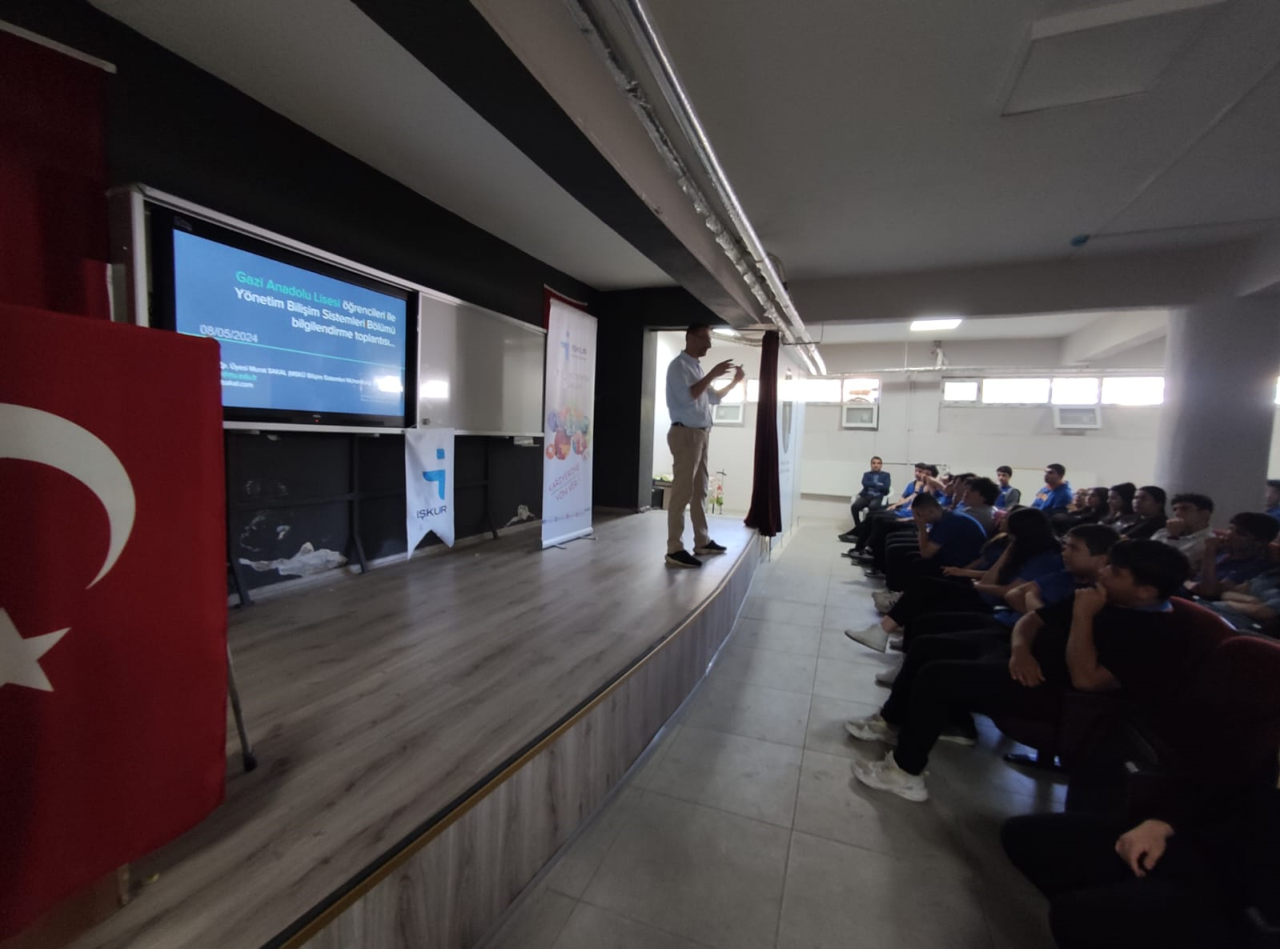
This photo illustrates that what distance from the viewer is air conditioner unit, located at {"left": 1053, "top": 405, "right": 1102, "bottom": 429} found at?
830cm

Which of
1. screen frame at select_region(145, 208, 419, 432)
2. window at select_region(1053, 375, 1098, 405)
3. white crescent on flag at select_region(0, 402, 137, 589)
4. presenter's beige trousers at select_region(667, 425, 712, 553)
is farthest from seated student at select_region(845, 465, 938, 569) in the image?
white crescent on flag at select_region(0, 402, 137, 589)

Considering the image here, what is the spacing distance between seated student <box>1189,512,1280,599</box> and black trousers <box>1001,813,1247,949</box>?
2.74 metres

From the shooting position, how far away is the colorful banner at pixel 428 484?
3494 millimetres

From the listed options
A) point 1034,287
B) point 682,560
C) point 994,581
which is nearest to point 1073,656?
point 994,581

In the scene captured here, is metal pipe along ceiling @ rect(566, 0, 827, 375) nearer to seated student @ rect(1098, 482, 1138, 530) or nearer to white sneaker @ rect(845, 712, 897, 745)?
white sneaker @ rect(845, 712, 897, 745)

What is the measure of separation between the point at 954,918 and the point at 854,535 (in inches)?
257

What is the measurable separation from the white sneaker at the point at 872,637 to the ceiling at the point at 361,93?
3695 mm

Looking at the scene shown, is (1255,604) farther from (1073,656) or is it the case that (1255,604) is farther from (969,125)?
(969,125)

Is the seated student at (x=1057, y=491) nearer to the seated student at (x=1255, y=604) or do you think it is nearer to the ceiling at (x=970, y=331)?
the ceiling at (x=970, y=331)

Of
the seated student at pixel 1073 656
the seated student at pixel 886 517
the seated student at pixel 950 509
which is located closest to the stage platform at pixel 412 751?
the seated student at pixel 1073 656

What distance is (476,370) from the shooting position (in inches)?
160

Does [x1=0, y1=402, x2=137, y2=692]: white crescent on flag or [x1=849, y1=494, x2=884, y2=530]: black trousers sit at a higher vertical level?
[x1=0, y1=402, x2=137, y2=692]: white crescent on flag

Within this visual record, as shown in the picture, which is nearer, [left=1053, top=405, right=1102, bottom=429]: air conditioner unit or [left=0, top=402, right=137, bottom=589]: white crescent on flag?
[left=0, top=402, right=137, bottom=589]: white crescent on flag

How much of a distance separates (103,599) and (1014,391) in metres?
10.9
